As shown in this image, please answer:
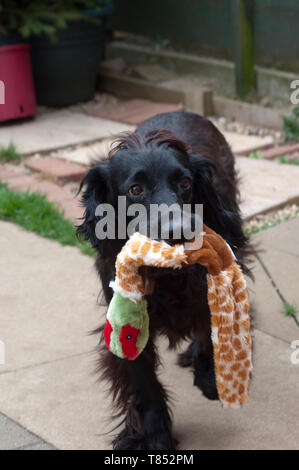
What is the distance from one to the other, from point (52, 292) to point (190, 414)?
1366mm

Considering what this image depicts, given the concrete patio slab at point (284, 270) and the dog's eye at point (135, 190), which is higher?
the dog's eye at point (135, 190)

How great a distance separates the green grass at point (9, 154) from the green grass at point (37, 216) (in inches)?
40.2

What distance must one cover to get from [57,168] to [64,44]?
204cm

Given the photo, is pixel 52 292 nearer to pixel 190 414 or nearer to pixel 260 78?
pixel 190 414

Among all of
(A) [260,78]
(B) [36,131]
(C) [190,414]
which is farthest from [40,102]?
(C) [190,414]

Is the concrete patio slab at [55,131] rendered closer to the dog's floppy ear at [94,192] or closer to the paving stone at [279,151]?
the paving stone at [279,151]

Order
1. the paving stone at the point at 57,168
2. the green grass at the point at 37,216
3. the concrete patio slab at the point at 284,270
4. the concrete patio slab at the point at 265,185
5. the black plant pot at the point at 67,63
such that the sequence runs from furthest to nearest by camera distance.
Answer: the black plant pot at the point at 67,63, the paving stone at the point at 57,168, the concrete patio slab at the point at 265,185, the green grass at the point at 37,216, the concrete patio slab at the point at 284,270

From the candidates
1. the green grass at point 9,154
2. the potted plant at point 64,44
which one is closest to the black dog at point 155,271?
the green grass at point 9,154

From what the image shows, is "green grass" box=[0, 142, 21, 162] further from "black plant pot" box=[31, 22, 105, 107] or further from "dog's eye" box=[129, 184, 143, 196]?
"dog's eye" box=[129, 184, 143, 196]

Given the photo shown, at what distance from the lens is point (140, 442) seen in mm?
3107

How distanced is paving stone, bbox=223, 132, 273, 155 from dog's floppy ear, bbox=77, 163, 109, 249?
336cm

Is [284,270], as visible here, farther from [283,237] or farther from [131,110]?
[131,110]

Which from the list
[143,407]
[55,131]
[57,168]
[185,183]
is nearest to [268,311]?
[143,407]

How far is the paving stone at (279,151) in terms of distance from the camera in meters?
6.43
